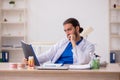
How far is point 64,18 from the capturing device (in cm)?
581

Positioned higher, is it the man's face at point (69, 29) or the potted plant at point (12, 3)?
the potted plant at point (12, 3)

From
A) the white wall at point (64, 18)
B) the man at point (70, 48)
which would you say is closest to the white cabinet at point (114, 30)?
the white wall at point (64, 18)

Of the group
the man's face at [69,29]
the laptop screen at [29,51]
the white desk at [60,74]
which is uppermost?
the man's face at [69,29]

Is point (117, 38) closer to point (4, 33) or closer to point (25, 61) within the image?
point (4, 33)

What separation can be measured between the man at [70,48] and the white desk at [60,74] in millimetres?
553

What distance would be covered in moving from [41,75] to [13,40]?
3.67 m

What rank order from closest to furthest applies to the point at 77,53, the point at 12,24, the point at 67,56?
the point at 77,53 < the point at 67,56 < the point at 12,24

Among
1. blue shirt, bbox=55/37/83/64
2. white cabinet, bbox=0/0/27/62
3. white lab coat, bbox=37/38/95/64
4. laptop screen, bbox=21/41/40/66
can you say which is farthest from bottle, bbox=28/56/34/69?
white cabinet, bbox=0/0/27/62

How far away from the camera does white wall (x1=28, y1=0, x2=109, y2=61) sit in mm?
5758

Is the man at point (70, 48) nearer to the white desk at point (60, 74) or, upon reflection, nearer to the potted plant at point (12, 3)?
the white desk at point (60, 74)

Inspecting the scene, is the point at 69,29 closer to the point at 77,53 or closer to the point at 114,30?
the point at 77,53

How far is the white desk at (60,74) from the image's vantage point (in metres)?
2.33

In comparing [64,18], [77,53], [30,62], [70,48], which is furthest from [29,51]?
[64,18]

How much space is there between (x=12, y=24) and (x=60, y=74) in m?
3.74
